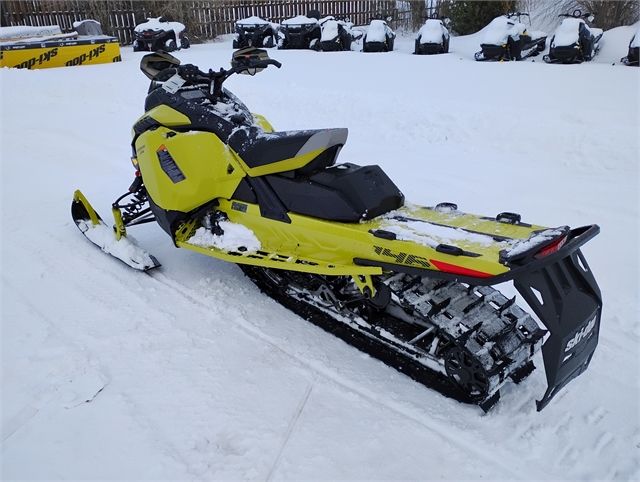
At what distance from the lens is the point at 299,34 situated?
13547 mm

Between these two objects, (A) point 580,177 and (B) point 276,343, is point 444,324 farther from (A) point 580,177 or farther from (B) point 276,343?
(A) point 580,177

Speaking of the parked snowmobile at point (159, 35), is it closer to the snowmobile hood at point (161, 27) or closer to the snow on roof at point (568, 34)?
the snowmobile hood at point (161, 27)

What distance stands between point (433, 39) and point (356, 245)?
406 inches

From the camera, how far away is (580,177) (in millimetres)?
5117

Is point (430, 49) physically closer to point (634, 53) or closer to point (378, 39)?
point (378, 39)

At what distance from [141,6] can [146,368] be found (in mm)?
16593

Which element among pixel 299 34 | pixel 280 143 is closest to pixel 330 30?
pixel 299 34

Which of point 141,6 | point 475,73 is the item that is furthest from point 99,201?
point 141,6

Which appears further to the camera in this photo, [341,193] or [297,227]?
[297,227]

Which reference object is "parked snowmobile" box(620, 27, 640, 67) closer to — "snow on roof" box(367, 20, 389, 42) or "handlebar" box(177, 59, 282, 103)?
"snow on roof" box(367, 20, 389, 42)

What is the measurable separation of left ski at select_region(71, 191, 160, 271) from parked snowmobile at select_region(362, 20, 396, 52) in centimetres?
995

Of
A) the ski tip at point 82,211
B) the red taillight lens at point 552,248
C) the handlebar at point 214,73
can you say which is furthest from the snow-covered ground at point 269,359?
the handlebar at point 214,73

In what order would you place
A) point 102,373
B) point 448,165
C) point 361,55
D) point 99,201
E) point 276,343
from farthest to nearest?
1. point 361,55
2. point 448,165
3. point 99,201
4. point 276,343
5. point 102,373

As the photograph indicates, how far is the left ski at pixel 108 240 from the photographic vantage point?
371 centimetres
